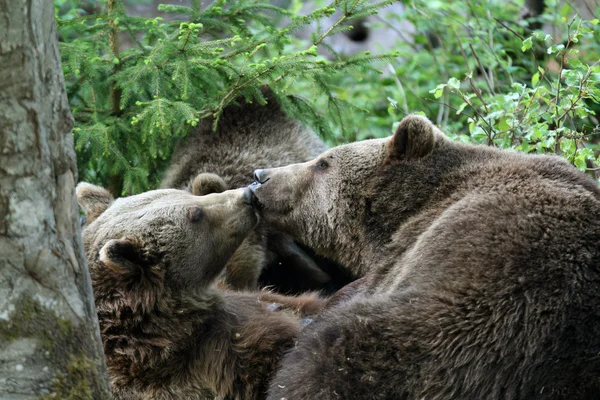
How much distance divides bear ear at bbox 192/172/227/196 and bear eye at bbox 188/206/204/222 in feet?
3.28

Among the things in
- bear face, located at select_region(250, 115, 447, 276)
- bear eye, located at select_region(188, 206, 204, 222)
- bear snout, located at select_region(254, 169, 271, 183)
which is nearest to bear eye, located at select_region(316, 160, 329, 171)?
bear face, located at select_region(250, 115, 447, 276)

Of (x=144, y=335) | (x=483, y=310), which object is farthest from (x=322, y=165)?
(x=483, y=310)

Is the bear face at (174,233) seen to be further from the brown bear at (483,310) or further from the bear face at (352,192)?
the brown bear at (483,310)

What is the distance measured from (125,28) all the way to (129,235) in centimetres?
265

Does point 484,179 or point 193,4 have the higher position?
point 193,4

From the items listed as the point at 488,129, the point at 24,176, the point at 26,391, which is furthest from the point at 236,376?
the point at 488,129

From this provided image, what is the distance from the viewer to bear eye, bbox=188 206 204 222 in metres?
5.89

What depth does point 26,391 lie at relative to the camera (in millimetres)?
3830

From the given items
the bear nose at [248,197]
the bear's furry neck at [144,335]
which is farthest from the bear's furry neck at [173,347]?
the bear nose at [248,197]

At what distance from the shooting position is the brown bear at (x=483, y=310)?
4.66m

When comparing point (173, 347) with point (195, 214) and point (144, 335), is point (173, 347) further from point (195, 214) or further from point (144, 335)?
point (195, 214)

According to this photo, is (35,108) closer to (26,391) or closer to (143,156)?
(26,391)

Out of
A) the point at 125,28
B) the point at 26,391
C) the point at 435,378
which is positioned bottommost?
the point at 435,378

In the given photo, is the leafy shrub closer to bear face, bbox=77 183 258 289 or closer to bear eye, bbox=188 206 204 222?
bear face, bbox=77 183 258 289
